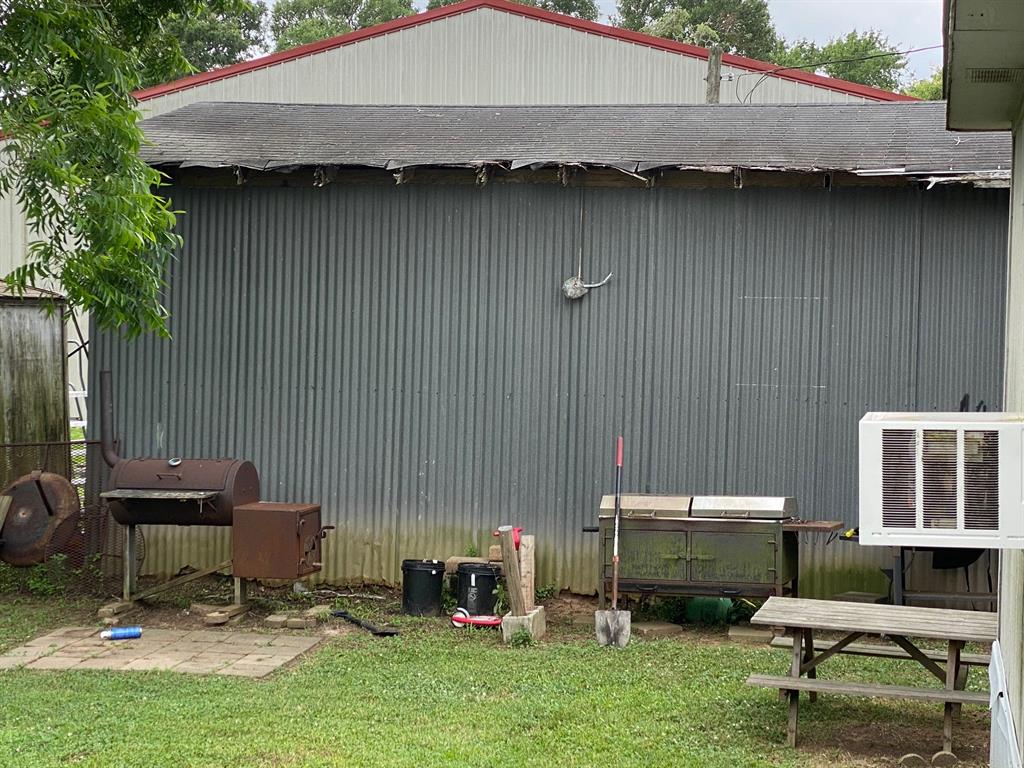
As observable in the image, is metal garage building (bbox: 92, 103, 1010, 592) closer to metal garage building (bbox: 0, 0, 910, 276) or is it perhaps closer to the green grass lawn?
the green grass lawn

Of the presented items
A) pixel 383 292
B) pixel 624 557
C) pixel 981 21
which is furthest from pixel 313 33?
pixel 981 21

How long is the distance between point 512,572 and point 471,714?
235 centimetres

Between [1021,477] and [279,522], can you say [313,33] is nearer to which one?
[279,522]

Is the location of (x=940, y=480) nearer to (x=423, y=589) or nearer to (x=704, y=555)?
(x=704, y=555)

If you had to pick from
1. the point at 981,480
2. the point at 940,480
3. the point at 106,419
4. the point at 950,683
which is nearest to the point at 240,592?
the point at 106,419

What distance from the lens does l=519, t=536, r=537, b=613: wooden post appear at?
9.76 meters

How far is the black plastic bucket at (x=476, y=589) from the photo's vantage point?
9.94 m

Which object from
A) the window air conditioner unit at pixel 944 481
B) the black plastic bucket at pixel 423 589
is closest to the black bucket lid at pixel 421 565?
the black plastic bucket at pixel 423 589

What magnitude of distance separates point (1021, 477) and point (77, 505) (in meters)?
9.05

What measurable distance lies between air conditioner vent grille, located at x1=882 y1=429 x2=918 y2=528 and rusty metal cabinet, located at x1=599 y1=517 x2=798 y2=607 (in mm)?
4457

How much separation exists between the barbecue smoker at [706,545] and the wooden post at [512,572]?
2.20 ft

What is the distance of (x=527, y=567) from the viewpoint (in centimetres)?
991

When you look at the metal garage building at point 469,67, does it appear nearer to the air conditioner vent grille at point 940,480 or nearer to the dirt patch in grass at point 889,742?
the dirt patch in grass at point 889,742

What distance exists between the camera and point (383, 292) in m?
11.0
